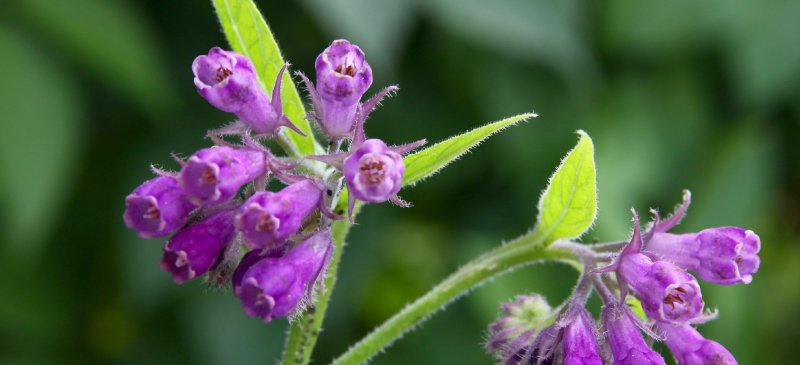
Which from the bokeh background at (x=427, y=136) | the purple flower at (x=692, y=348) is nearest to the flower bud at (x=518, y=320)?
the purple flower at (x=692, y=348)

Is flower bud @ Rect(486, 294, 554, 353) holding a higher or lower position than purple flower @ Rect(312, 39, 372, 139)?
lower

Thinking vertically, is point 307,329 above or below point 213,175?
below

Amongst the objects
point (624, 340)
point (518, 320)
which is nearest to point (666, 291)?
point (624, 340)

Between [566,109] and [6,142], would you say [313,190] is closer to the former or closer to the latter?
[6,142]

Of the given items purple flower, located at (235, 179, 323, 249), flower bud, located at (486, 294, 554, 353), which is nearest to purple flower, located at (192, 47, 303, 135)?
purple flower, located at (235, 179, 323, 249)

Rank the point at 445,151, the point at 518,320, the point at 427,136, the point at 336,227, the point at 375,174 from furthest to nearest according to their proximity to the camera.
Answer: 1. the point at 427,136
2. the point at 518,320
3. the point at 336,227
4. the point at 445,151
5. the point at 375,174

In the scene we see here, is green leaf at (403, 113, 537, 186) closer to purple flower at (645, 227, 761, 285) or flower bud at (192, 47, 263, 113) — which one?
flower bud at (192, 47, 263, 113)

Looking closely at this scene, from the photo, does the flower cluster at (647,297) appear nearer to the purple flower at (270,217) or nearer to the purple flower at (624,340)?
the purple flower at (624,340)

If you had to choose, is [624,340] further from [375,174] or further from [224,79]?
[224,79]
